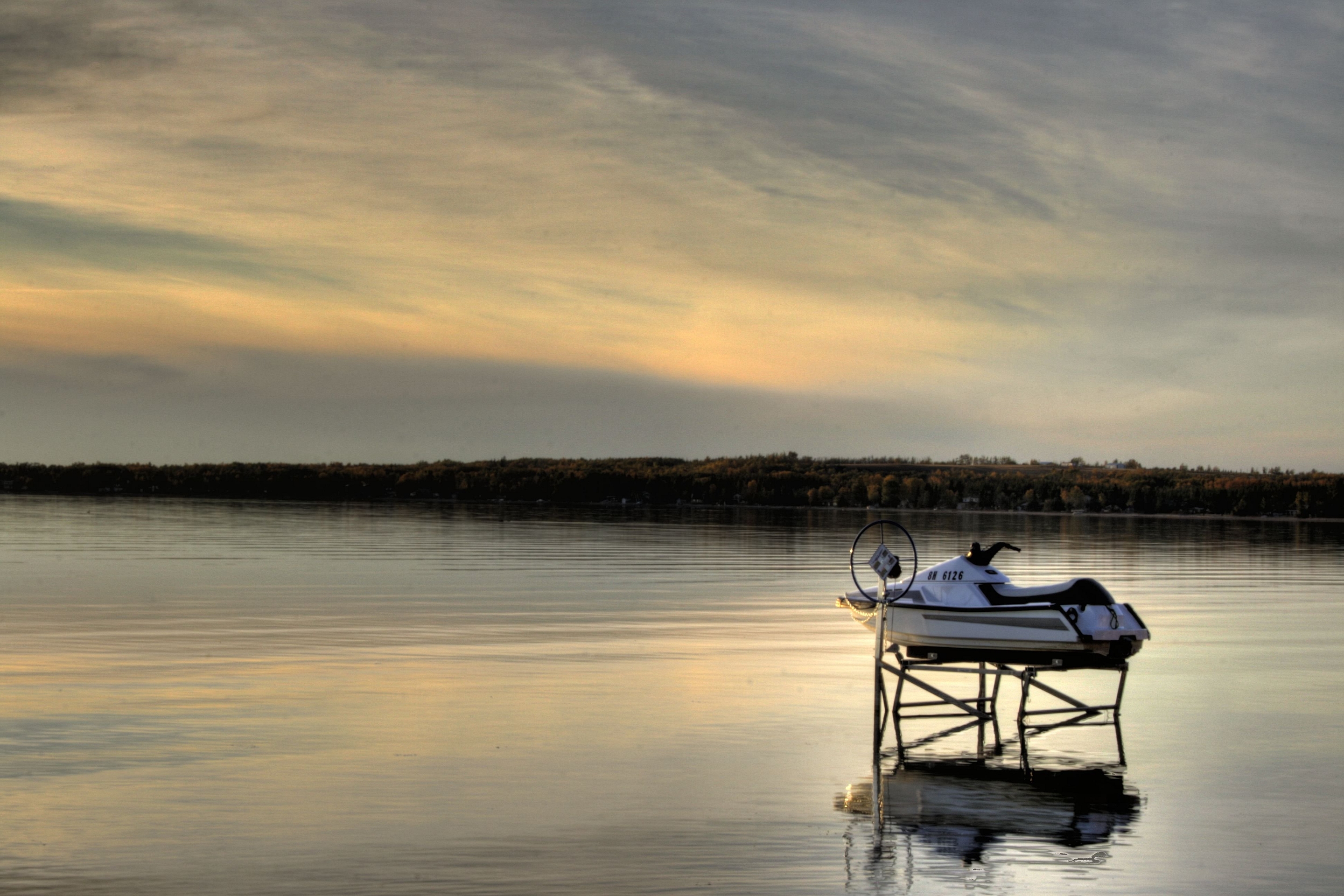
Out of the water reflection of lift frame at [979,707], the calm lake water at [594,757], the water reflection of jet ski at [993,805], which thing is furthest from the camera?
the water reflection of lift frame at [979,707]

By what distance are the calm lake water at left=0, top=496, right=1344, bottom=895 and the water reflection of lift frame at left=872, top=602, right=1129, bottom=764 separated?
355 millimetres

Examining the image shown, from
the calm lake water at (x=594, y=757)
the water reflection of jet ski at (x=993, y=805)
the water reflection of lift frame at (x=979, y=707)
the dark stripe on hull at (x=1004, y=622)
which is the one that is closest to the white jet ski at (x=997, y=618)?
the dark stripe on hull at (x=1004, y=622)

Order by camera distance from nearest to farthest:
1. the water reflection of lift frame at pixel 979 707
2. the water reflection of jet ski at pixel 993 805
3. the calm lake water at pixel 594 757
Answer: the calm lake water at pixel 594 757 → the water reflection of jet ski at pixel 993 805 → the water reflection of lift frame at pixel 979 707

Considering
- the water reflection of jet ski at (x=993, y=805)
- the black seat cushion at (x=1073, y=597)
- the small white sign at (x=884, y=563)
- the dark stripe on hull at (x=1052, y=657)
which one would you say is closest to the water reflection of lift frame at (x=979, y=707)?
the dark stripe on hull at (x=1052, y=657)

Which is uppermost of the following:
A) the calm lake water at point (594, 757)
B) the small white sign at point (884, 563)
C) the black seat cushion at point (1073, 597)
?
the small white sign at point (884, 563)

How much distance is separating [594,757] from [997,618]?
624 centimetres

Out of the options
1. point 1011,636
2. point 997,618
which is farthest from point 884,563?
point 1011,636

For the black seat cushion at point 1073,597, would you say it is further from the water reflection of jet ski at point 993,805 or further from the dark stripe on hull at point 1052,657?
the water reflection of jet ski at point 993,805

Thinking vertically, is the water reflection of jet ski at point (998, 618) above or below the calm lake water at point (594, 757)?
above

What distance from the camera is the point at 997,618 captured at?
20.5 m

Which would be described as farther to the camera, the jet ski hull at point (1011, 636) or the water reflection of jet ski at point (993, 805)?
the jet ski hull at point (1011, 636)

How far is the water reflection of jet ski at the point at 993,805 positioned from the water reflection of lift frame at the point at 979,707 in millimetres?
1751

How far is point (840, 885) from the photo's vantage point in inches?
488

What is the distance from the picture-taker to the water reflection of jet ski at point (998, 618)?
66.1 ft
